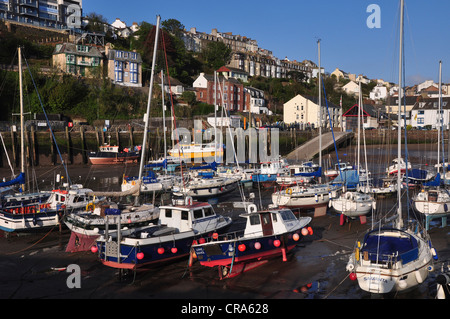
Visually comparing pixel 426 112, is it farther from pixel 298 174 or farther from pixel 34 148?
pixel 34 148

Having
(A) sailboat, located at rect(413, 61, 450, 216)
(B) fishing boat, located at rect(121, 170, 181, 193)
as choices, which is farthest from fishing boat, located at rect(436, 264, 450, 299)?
(B) fishing boat, located at rect(121, 170, 181, 193)

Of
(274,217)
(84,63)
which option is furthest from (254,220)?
(84,63)

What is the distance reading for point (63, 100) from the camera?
63531mm

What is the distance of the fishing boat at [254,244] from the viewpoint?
1594cm

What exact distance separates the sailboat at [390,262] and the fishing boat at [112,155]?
39.9 m

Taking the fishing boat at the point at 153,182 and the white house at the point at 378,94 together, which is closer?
the fishing boat at the point at 153,182

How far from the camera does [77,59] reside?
7400 centimetres

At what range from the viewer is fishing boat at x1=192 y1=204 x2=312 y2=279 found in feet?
52.3

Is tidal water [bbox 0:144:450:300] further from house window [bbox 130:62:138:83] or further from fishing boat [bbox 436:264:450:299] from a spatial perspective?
house window [bbox 130:62:138:83]

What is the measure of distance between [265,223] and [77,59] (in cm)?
6492

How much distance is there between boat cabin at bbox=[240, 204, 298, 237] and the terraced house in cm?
6215

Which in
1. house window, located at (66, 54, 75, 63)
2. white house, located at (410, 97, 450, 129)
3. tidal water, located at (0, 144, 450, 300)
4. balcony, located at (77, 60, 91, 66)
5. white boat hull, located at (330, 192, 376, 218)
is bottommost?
tidal water, located at (0, 144, 450, 300)

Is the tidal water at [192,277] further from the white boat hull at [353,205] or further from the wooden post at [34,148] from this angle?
the wooden post at [34,148]

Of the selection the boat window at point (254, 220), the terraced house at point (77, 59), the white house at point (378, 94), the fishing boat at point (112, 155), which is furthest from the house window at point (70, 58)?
the white house at point (378, 94)
